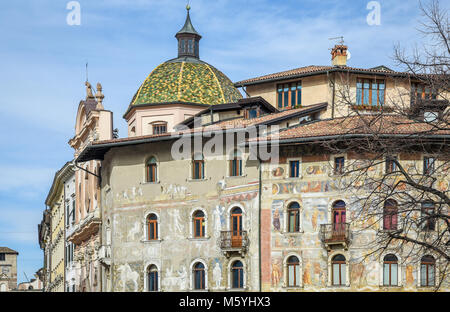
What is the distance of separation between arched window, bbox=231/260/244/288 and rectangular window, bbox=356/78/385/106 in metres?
11.3

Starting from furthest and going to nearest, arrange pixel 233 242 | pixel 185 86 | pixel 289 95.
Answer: pixel 185 86
pixel 289 95
pixel 233 242

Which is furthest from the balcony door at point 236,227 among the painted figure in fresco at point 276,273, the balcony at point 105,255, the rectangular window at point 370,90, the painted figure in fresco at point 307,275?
the rectangular window at point 370,90

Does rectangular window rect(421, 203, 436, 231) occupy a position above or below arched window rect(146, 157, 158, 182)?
below

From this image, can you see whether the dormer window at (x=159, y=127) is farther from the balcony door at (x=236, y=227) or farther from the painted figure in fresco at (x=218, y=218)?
the balcony door at (x=236, y=227)

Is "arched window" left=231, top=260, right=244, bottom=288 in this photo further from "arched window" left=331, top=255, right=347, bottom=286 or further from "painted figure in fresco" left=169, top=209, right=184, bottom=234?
"arched window" left=331, top=255, right=347, bottom=286

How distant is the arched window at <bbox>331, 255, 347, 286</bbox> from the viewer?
1625 inches

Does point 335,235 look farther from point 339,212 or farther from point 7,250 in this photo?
point 7,250

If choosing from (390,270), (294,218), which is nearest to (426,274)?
(390,270)

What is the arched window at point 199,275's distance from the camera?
44.6 metres

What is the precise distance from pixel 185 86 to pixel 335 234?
68.6ft

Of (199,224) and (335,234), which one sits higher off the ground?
(199,224)

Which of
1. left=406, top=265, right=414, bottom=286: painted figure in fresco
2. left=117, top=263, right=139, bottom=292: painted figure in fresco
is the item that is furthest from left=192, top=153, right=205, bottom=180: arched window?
left=406, top=265, right=414, bottom=286: painted figure in fresco

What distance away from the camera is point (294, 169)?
4297 cm

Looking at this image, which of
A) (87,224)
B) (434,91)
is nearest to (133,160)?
(87,224)
